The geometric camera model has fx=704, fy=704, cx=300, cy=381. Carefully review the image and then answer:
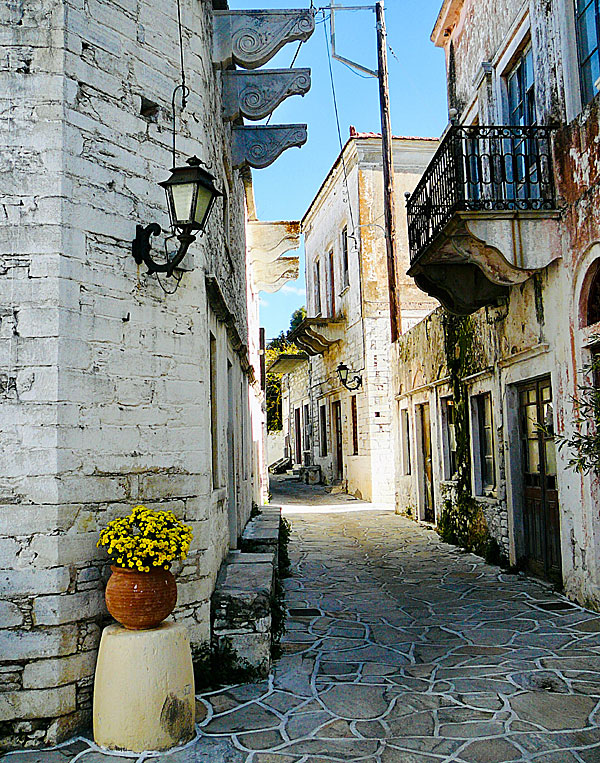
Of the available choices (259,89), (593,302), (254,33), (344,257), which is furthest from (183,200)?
(344,257)

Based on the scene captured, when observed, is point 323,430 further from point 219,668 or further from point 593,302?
point 219,668

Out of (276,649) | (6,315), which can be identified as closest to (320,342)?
(276,649)

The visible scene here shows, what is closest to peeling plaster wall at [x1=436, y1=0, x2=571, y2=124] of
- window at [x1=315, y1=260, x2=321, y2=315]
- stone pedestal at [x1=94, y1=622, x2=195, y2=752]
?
stone pedestal at [x1=94, y1=622, x2=195, y2=752]

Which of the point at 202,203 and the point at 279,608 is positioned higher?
A: the point at 202,203

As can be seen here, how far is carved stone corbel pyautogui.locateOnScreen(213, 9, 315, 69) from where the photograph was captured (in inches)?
244

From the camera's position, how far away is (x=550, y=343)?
714 cm

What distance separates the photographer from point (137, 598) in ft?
13.0

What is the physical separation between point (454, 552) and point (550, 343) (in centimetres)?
409

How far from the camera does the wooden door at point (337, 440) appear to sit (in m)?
20.6

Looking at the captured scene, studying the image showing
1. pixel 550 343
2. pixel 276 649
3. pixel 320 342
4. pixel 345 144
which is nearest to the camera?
pixel 276 649

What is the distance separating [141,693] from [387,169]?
1298 centimetres

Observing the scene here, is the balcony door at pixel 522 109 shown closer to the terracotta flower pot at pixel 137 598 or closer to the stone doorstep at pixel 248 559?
the stone doorstep at pixel 248 559

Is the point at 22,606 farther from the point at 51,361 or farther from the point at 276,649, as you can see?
the point at 276,649

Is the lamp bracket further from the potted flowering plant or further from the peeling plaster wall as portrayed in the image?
the peeling plaster wall
